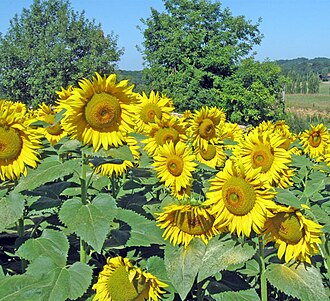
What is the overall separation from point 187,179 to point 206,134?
0.63m

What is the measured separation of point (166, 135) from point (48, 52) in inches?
1224

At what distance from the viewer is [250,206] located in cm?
164

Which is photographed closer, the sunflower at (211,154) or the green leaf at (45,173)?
the green leaf at (45,173)

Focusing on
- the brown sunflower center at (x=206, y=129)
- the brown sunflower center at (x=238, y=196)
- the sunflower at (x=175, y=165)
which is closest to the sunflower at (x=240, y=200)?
the brown sunflower center at (x=238, y=196)

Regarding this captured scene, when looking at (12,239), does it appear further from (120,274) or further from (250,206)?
(250,206)

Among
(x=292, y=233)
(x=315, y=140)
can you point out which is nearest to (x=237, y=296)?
(x=292, y=233)

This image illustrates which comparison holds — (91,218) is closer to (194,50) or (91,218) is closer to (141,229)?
(141,229)

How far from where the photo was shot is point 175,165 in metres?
2.57

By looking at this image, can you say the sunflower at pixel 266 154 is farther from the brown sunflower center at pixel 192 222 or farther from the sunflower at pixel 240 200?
the sunflower at pixel 240 200

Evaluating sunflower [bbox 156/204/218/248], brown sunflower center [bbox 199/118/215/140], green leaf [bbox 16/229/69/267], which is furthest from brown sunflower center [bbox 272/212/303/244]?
brown sunflower center [bbox 199/118/215/140]

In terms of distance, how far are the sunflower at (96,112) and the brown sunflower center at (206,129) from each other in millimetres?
1247

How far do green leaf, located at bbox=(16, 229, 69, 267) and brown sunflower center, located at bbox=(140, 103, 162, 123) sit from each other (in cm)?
135

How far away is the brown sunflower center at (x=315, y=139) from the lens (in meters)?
3.95

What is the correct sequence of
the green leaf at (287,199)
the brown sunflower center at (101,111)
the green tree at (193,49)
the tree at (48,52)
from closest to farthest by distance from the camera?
1. the green leaf at (287,199)
2. the brown sunflower center at (101,111)
3. the green tree at (193,49)
4. the tree at (48,52)
